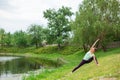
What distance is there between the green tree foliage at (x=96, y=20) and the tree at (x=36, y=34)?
68258 mm

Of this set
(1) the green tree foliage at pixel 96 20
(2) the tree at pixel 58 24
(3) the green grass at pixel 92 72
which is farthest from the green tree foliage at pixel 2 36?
(3) the green grass at pixel 92 72

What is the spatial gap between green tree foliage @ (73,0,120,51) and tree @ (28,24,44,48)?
2687 inches

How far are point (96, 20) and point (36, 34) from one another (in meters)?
76.9

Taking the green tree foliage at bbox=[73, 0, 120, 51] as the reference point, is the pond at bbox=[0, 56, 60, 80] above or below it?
below

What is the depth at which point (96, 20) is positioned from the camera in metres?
64.5

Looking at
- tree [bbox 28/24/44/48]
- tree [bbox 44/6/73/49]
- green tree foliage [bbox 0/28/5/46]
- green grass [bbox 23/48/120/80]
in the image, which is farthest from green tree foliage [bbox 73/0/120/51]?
green tree foliage [bbox 0/28/5/46]

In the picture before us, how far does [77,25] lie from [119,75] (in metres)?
48.9

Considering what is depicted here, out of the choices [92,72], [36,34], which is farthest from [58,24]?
[92,72]

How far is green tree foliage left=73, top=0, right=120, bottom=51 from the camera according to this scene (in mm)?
62875

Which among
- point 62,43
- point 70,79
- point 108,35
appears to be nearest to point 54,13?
point 62,43

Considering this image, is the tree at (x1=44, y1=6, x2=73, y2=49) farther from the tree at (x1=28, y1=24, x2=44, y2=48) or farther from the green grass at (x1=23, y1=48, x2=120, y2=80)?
the green grass at (x1=23, y1=48, x2=120, y2=80)

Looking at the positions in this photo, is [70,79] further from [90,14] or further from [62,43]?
[62,43]

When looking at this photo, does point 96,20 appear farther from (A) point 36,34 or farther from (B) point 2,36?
(B) point 2,36

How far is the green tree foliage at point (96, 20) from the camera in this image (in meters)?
62.9
